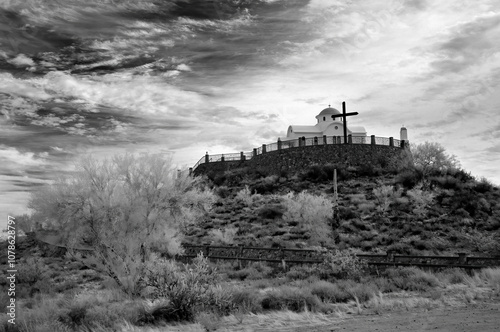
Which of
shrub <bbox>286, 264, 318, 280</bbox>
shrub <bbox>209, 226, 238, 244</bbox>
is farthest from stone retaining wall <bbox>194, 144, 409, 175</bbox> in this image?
shrub <bbox>286, 264, 318, 280</bbox>

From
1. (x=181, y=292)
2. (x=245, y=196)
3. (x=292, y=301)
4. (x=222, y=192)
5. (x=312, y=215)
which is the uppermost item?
(x=222, y=192)

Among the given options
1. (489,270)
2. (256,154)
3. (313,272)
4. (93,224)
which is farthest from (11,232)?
(256,154)

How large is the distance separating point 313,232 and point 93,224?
59.5ft

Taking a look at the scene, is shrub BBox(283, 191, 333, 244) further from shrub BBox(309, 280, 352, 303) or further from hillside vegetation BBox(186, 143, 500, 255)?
shrub BBox(309, 280, 352, 303)

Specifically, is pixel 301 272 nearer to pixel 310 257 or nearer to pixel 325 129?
pixel 310 257

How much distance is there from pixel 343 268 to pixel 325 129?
39.0m

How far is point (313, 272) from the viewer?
1864cm

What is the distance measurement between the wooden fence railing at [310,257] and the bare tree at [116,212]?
21.9 feet

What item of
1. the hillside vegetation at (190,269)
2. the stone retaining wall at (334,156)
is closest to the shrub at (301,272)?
the hillside vegetation at (190,269)

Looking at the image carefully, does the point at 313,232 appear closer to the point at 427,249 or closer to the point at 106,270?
the point at 427,249

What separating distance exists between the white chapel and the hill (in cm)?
814

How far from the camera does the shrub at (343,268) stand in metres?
17.7

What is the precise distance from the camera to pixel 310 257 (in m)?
22.4

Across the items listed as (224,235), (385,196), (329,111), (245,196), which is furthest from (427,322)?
(329,111)
